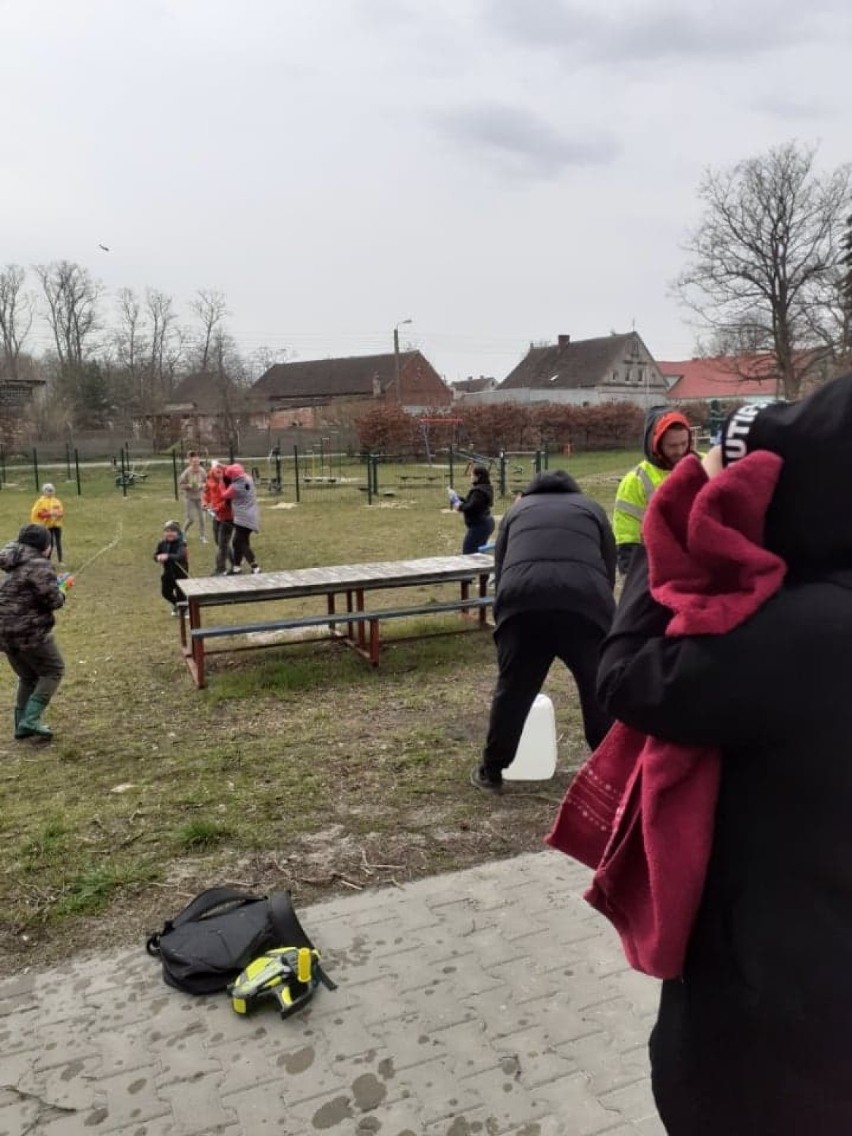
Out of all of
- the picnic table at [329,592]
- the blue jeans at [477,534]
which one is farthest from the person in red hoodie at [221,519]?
the picnic table at [329,592]

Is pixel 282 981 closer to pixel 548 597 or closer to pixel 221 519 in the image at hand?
Answer: pixel 548 597

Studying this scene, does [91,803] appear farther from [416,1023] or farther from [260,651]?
[260,651]

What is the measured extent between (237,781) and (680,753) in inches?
151

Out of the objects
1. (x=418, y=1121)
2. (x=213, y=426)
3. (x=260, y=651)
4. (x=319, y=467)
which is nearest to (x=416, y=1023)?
(x=418, y=1121)

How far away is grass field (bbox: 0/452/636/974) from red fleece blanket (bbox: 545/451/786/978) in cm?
236

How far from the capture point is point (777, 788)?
119 cm

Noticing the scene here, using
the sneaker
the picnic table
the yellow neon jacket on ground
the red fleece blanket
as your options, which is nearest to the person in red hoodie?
the yellow neon jacket on ground

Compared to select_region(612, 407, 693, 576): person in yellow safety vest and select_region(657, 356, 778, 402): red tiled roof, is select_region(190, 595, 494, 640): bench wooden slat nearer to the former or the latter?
select_region(612, 407, 693, 576): person in yellow safety vest

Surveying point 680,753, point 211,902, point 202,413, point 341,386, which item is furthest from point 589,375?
point 680,753

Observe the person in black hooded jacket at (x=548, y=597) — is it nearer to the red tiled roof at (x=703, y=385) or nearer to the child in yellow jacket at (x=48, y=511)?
the child in yellow jacket at (x=48, y=511)

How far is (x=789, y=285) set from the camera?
35.4 metres

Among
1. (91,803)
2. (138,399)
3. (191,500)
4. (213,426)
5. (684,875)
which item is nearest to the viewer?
(684,875)

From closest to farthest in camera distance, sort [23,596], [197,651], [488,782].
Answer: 1. [488,782]
2. [23,596]
3. [197,651]

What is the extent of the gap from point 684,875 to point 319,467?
33.6 meters
